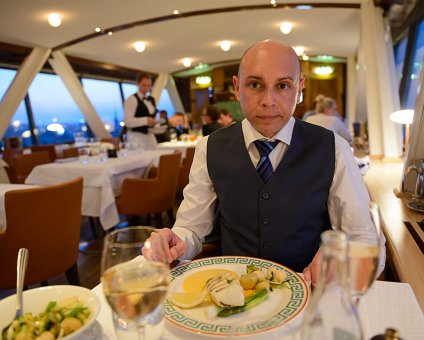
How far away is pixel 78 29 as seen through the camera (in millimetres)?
6074

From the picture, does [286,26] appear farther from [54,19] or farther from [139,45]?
[54,19]

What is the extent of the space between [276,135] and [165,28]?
588 cm

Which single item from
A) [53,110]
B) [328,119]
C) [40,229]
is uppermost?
[53,110]

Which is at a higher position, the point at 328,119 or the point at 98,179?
the point at 328,119

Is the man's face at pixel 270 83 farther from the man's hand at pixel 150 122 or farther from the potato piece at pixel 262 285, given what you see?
the man's hand at pixel 150 122

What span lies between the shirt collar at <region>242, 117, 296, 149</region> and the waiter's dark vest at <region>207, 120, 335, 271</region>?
23 millimetres

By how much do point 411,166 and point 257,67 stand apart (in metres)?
1.29

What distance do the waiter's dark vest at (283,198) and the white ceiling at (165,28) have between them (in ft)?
14.6

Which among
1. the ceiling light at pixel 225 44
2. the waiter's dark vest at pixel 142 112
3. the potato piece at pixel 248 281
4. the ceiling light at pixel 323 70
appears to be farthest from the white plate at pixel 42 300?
the ceiling light at pixel 323 70

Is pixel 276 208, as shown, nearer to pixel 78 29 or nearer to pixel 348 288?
pixel 348 288

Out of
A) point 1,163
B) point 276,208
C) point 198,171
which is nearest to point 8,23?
point 1,163

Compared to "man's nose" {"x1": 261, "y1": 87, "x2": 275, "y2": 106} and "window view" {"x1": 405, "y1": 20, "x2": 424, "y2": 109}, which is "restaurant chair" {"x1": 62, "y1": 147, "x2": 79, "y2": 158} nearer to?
"man's nose" {"x1": 261, "y1": 87, "x2": 275, "y2": 106}

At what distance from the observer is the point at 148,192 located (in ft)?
11.3

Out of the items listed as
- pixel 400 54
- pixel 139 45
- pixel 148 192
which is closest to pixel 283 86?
pixel 148 192
